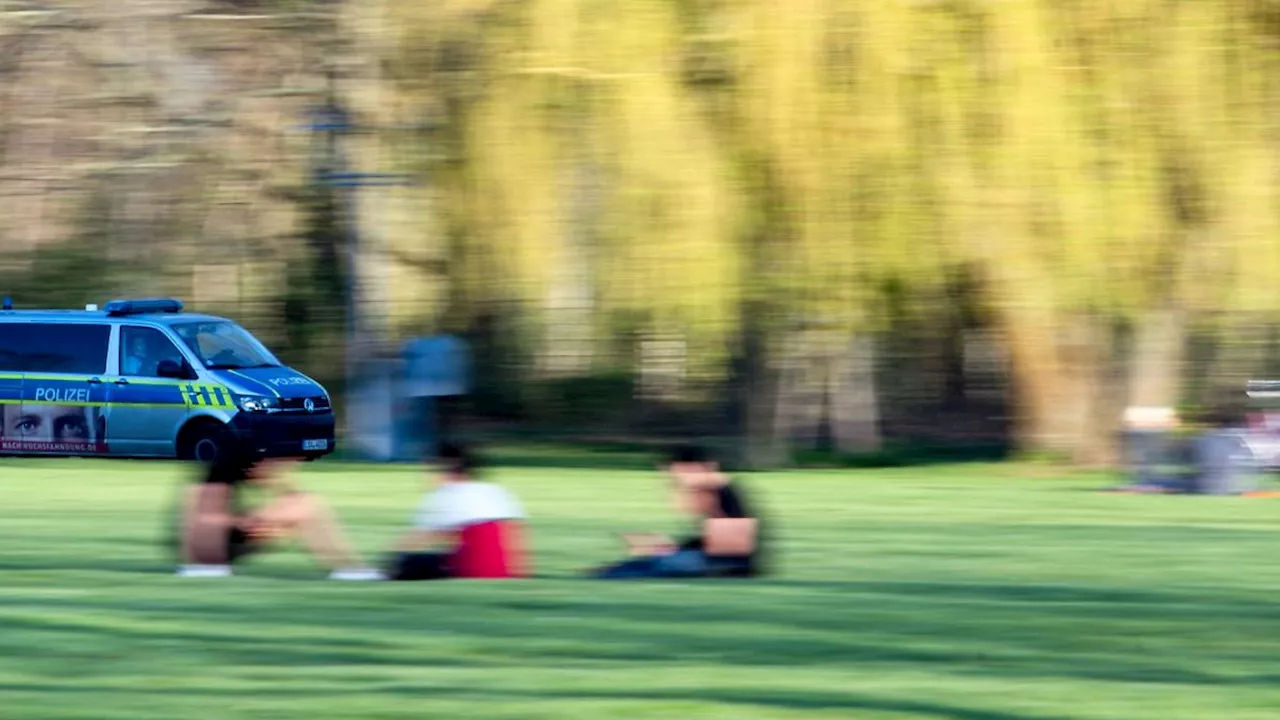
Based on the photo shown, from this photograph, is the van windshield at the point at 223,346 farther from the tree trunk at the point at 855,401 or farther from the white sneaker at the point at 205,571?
the white sneaker at the point at 205,571

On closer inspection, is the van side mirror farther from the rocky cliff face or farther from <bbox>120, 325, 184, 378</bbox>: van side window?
the rocky cliff face

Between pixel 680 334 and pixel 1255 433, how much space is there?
6525 millimetres

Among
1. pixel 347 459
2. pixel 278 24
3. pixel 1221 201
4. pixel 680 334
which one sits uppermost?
pixel 278 24

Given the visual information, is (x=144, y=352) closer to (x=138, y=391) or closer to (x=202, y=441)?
(x=138, y=391)

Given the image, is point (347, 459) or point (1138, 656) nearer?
point (1138, 656)

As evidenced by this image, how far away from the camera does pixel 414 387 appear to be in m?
24.4

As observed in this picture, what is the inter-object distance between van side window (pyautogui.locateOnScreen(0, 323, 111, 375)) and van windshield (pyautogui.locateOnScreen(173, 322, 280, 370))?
38.2 inches

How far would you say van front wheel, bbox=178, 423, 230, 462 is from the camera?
2384cm

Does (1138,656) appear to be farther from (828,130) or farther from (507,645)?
(828,130)

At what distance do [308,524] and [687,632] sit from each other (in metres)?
3.23

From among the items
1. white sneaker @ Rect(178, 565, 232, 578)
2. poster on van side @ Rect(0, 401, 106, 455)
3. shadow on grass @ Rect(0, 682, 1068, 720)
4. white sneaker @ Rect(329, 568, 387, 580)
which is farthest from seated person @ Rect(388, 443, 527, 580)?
poster on van side @ Rect(0, 401, 106, 455)

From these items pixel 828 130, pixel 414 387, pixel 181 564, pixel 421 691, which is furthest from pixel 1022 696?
pixel 414 387

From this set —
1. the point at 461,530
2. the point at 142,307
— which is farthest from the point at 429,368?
the point at 461,530

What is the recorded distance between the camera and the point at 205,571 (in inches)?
499
